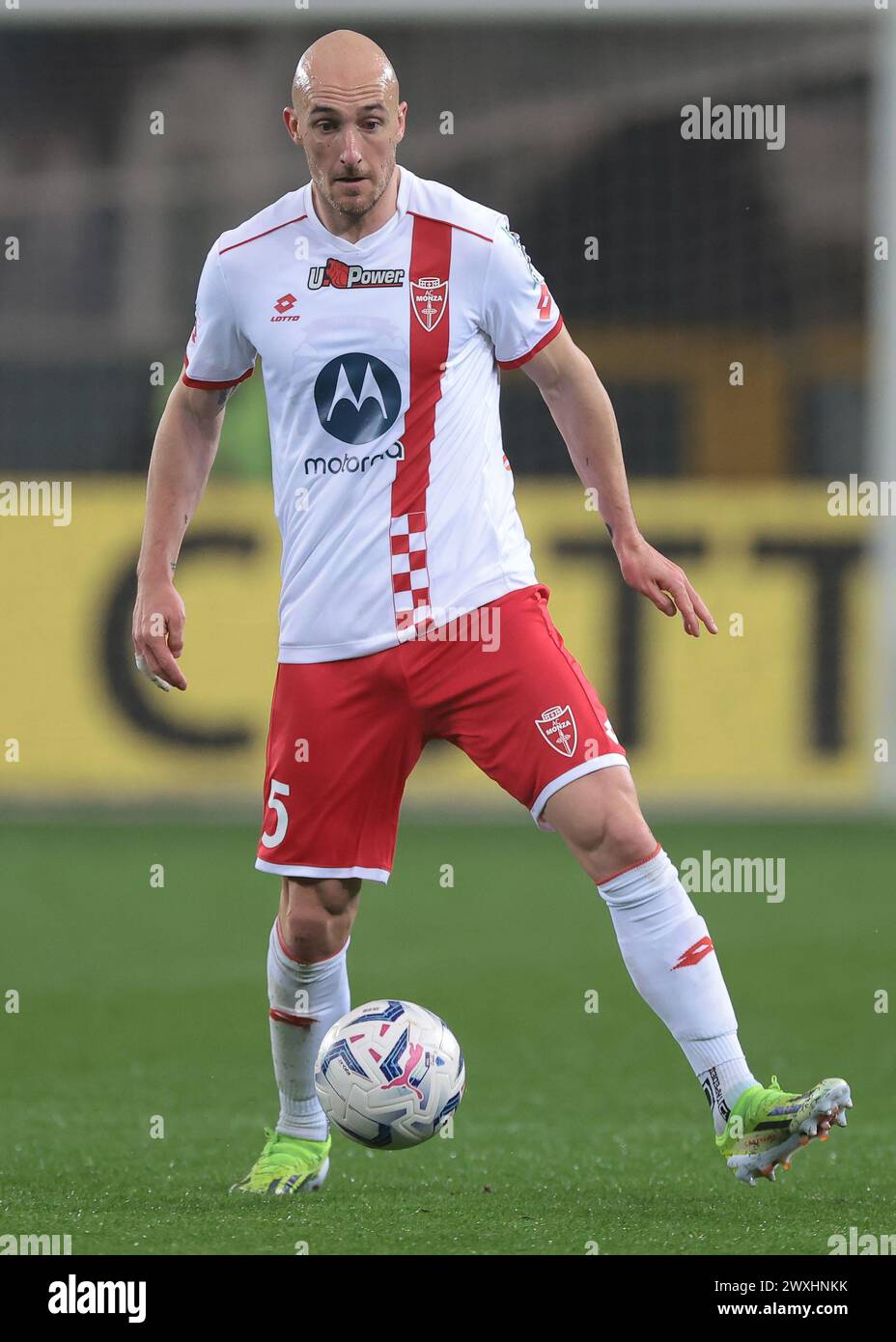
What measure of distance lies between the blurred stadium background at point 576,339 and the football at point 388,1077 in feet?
26.2

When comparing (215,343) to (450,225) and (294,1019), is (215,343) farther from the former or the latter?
(294,1019)

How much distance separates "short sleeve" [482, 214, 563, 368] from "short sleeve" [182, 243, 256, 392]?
52 centimetres

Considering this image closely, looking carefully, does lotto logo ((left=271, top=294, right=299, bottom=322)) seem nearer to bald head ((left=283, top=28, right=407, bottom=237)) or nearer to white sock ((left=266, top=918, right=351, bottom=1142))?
bald head ((left=283, top=28, right=407, bottom=237))

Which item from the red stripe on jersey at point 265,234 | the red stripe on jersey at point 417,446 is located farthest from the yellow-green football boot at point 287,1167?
the red stripe on jersey at point 265,234

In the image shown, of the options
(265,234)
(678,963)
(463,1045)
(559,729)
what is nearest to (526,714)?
(559,729)

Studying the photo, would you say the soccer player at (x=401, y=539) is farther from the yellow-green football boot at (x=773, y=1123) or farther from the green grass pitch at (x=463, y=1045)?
the green grass pitch at (x=463, y=1045)

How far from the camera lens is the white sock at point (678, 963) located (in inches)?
167

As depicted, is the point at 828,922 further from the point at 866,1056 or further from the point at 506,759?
the point at 506,759

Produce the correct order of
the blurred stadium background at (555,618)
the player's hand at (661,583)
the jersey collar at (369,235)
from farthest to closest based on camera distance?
the blurred stadium background at (555,618) → the jersey collar at (369,235) → the player's hand at (661,583)

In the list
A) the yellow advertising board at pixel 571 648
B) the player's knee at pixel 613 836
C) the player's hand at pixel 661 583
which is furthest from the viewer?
the yellow advertising board at pixel 571 648

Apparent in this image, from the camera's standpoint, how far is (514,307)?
4402 millimetres

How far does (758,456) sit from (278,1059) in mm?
12735

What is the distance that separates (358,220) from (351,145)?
0.18 meters

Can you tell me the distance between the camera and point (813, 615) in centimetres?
1244
